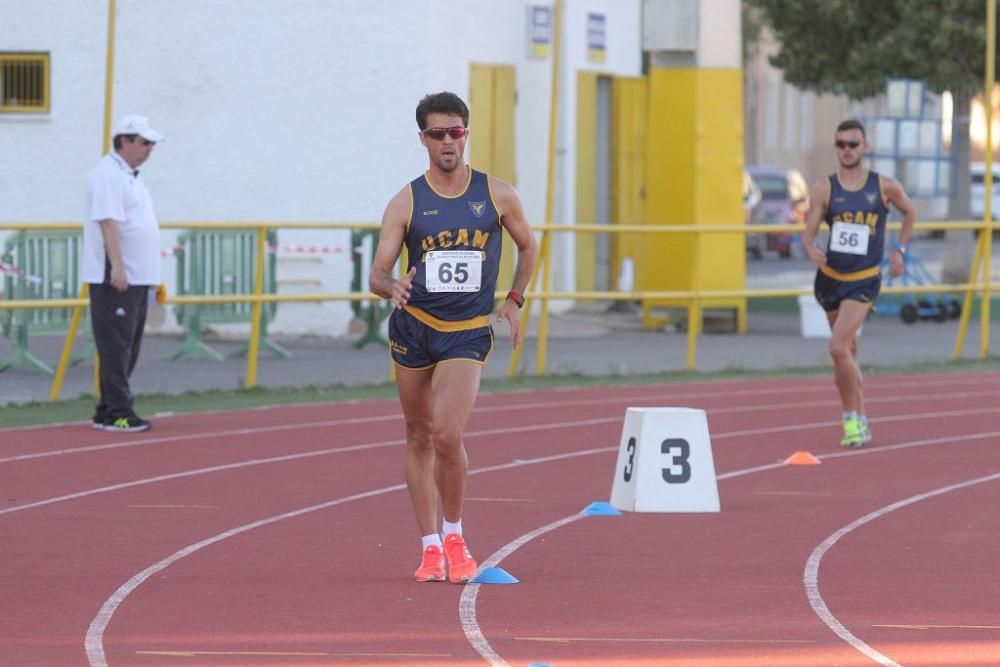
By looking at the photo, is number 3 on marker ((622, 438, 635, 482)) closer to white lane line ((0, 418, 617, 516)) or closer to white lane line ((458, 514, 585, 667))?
white lane line ((458, 514, 585, 667))

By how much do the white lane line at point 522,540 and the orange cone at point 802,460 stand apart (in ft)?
0.20

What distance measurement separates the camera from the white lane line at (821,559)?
716cm

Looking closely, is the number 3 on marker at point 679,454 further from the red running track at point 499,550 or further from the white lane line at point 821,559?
the white lane line at point 821,559

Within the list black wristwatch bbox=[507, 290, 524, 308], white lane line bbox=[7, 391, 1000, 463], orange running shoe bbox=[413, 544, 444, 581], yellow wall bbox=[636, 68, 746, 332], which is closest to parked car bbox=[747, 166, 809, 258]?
yellow wall bbox=[636, 68, 746, 332]

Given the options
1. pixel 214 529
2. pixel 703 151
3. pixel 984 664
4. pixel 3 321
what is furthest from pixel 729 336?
pixel 984 664

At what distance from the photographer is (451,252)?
8367mm

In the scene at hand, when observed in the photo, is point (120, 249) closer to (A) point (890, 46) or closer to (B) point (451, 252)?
(B) point (451, 252)

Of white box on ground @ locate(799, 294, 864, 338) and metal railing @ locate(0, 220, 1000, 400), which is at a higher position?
metal railing @ locate(0, 220, 1000, 400)

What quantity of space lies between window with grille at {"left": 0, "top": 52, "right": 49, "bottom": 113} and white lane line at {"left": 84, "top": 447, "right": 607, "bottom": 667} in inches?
440

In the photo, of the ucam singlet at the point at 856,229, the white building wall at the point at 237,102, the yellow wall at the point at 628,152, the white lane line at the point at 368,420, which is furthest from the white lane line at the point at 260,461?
the yellow wall at the point at 628,152

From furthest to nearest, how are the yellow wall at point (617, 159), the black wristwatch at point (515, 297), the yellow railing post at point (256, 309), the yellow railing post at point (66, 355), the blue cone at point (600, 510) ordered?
the yellow wall at point (617, 159), the yellow railing post at point (256, 309), the yellow railing post at point (66, 355), the blue cone at point (600, 510), the black wristwatch at point (515, 297)

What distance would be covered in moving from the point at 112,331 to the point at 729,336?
35.1 feet

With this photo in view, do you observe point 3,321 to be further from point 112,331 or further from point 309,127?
point 309,127

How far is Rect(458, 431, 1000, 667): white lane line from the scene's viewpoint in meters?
7.18
